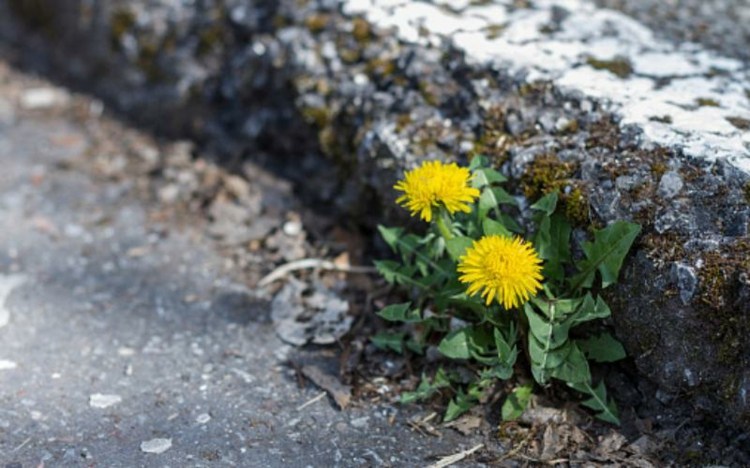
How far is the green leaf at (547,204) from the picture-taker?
92.8 inches

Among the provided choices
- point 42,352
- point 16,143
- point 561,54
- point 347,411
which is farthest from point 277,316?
point 16,143

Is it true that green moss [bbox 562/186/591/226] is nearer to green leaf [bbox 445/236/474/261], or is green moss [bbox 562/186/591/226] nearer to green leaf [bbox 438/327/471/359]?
green leaf [bbox 445/236/474/261]

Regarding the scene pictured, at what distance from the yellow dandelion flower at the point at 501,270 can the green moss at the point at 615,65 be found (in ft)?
3.07

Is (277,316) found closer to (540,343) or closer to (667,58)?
(540,343)

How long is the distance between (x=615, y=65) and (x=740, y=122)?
50 centimetres

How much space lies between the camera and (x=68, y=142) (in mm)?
3967

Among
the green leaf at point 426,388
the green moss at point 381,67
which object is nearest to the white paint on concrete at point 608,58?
the green moss at point 381,67

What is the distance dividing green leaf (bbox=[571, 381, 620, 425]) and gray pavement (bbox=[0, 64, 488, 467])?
1.10 feet

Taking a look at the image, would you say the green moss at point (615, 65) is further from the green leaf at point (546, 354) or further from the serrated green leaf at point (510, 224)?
the green leaf at point (546, 354)

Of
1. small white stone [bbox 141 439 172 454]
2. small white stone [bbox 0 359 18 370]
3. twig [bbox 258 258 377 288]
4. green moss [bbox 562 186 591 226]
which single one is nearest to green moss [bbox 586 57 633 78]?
green moss [bbox 562 186 591 226]

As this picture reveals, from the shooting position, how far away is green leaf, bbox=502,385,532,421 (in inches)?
91.7

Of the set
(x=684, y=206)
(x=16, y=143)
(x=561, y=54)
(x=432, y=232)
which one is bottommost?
(x=16, y=143)

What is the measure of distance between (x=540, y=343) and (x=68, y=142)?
2.58m

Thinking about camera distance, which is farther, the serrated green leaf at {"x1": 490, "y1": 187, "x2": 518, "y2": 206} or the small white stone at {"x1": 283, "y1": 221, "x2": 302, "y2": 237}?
the small white stone at {"x1": 283, "y1": 221, "x2": 302, "y2": 237}
